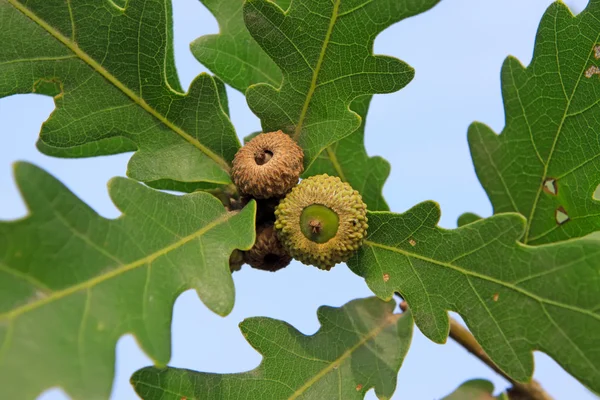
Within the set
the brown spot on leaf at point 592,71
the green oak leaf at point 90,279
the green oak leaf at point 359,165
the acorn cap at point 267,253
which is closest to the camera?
the green oak leaf at point 90,279

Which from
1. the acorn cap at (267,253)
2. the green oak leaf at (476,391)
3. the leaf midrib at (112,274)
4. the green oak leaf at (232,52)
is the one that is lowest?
the green oak leaf at (476,391)

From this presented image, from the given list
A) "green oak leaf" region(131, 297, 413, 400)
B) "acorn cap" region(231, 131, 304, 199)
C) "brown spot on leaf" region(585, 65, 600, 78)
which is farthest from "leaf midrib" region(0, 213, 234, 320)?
"brown spot on leaf" region(585, 65, 600, 78)

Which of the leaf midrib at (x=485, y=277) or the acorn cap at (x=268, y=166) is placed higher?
the acorn cap at (x=268, y=166)

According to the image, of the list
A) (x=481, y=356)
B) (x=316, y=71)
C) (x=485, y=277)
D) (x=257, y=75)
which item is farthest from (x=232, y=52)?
(x=481, y=356)

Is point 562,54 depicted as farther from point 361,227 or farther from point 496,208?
point 361,227

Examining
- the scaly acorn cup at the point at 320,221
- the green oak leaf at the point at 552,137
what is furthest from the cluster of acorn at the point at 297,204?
the green oak leaf at the point at 552,137

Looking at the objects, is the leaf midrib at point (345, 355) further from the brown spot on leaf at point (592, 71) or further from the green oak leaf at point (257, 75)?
the brown spot on leaf at point (592, 71)
